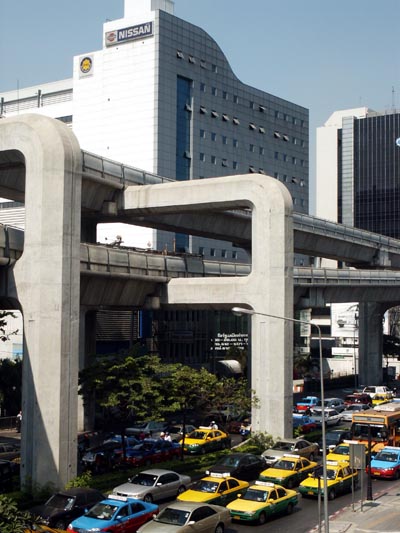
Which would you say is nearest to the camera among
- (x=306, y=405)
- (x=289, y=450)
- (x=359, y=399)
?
(x=289, y=450)

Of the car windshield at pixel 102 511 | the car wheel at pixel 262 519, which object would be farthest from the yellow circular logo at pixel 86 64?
the car windshield at pixel 102 511

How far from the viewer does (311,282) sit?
7056cm

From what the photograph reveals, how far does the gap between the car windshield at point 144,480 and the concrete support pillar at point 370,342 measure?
6548 cm

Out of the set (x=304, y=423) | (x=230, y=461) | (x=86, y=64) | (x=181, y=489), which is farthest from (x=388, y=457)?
(x=86, y=64)

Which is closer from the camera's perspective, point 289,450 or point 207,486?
point 207,486

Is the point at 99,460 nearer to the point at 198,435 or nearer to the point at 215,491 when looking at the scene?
the point at 198,435

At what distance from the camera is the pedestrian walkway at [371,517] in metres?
32.7

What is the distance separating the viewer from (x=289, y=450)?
4656 centimetres

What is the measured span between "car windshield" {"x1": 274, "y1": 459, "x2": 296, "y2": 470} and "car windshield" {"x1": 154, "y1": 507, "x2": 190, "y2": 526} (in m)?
12.2

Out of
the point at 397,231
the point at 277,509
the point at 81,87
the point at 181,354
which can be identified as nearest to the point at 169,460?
the point at 277,509

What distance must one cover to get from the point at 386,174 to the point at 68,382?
171010mm

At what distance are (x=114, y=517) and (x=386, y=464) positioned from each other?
19.1 meters

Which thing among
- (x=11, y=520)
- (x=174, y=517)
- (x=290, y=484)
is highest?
(x=11, y=520)

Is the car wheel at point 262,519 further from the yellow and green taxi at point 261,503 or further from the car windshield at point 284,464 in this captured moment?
the car windshield at point 284,464
